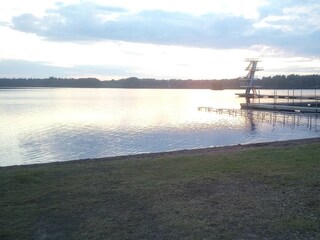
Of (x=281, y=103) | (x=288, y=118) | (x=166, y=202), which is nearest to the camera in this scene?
(x=166, y=202)

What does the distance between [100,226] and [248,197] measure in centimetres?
350

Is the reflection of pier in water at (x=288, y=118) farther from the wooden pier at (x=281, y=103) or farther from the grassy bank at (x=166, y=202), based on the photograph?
the grassy bank at (x=166, y=202)

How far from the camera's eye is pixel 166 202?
8.04 metres

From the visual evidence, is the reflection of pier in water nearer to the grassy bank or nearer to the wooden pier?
the wooden pier

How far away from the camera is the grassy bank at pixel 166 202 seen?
6480 millimetres

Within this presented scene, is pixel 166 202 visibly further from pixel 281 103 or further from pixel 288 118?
pixel 281 103

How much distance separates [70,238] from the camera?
6.31m

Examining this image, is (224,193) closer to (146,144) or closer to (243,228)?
(243,228)

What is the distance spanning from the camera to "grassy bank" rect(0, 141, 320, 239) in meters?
6.48

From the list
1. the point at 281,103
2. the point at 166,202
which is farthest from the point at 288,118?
the point at 166,202

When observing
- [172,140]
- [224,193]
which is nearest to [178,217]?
[224,193]

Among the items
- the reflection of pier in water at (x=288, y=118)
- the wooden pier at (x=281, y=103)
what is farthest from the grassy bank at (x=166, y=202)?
the wooden pier at (x=281, y=103)

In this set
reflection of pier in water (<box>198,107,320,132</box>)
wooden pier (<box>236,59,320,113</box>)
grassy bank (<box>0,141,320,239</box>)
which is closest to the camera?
grassy bank (<box>0,141,320,239</box>)

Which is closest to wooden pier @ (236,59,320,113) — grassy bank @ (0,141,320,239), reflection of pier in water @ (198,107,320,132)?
reflection of pier in water @ (198,107,320,132)
